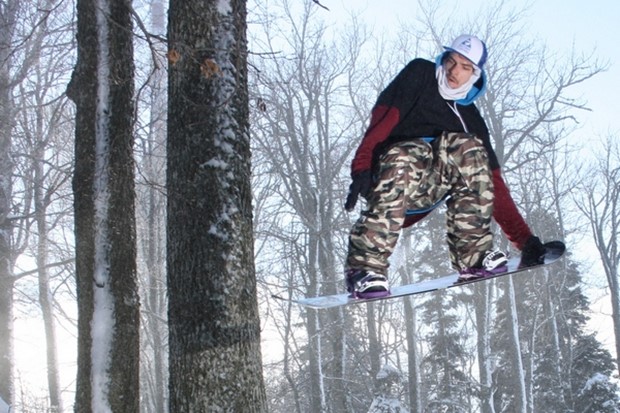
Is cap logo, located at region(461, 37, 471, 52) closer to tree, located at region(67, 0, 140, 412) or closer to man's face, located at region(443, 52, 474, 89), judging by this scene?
man's face, located at region(443, 52, 474, 89)

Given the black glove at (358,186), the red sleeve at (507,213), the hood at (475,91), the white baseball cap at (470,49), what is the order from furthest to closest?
the red sleeve at (507,213) < the hood at (475,91) < the white baseball cap at (470,49) < the black glove at (358,186)

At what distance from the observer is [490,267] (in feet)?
13.0

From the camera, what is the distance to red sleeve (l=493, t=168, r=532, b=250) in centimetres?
405

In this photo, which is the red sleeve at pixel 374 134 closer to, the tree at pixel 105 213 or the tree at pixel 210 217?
the tree at pixel 210 217

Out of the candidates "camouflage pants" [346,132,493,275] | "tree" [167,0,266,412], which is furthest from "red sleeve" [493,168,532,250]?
"tree" [167,0,266,412]

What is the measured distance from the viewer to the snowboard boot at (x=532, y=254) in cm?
396

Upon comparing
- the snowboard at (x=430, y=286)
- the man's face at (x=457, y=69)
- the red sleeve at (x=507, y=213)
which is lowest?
the snowboard at (x=430, y=286)

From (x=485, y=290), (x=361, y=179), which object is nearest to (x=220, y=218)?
(x=361, y=179)

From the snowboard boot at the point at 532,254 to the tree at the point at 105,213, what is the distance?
267 centimetres

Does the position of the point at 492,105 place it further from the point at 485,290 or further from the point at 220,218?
the point at 220,218

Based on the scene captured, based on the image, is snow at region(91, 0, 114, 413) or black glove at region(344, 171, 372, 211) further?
snow at region(91, 0, 114, 413)

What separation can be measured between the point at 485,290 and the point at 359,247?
1439 centimetres

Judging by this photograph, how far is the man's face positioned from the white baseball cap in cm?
4

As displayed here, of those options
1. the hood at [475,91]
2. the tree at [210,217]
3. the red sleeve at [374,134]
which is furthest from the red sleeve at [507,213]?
the tree at [210,217]
